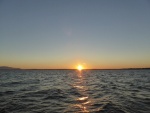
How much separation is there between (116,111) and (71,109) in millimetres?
3223

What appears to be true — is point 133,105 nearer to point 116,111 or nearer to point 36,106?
point 116,111

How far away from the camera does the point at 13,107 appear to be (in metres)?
14.0

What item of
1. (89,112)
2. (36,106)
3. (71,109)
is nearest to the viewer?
(89,112)

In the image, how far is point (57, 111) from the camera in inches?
511

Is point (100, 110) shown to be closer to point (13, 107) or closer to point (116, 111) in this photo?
point (116, 111)

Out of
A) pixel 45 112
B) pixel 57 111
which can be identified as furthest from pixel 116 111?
pixel 45 112

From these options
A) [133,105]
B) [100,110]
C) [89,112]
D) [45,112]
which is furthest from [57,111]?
[133,105]

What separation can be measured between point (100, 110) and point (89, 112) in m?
1.06

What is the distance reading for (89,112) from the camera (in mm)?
12641

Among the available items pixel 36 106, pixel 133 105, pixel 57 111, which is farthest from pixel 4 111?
pixel 133 105

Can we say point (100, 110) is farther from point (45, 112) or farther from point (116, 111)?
point (45, 112)

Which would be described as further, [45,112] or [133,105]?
[133,105]

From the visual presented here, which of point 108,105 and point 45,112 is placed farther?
point 108,105

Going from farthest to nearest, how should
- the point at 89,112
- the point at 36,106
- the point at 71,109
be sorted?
the point at 36,106, the point at 71,109, the point at 89,112
